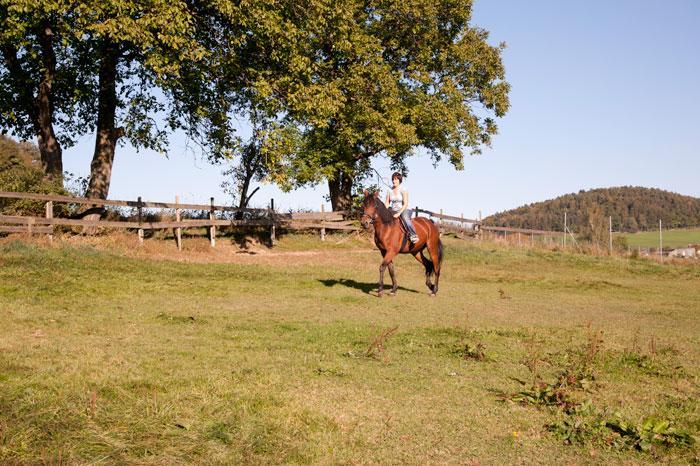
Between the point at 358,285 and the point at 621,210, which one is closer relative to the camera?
the point at 358,285

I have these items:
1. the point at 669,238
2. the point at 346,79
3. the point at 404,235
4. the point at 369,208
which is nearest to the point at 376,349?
the point at 369,208

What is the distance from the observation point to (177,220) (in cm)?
2584

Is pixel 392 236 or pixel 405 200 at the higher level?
pixel 405 200

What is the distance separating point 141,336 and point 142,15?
42.2 feet

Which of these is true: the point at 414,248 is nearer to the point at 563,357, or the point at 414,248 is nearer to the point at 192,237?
the point at 563,357

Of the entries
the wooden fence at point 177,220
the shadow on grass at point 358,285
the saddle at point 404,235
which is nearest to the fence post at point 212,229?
the wooden fence at point 177,220

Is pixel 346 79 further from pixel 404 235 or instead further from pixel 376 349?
pixel 376 349

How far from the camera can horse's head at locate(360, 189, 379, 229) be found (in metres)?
16.4

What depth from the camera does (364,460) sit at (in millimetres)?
5496

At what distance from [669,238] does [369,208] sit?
81922 millimetres

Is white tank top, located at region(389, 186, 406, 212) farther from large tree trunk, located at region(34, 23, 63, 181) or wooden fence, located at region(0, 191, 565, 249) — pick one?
large tree trunk, located at region(34, 23, 63, 181)

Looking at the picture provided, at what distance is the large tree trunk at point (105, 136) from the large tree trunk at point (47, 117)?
4.44ft

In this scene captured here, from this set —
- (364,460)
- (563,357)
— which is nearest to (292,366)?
(364,460)

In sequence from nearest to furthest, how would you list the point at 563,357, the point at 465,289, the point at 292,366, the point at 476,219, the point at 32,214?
the point at 292,366, the point at 563,357, the point at 465,289, the point at 32,214, the point at 476,219
